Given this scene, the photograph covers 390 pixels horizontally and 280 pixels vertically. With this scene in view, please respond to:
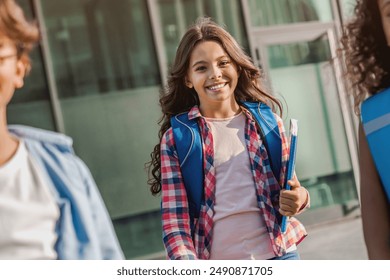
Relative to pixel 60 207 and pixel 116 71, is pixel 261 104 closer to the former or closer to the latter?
pixel 60 207

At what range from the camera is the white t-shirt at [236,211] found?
5.67ft

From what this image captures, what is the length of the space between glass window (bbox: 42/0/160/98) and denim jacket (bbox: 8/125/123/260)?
1.97 metres

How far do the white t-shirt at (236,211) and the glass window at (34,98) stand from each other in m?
1.33

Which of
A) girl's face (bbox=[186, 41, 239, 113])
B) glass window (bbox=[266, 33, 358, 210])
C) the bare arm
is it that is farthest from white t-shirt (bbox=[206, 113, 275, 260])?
glass window (bbox=[266, 33, 358, 210])

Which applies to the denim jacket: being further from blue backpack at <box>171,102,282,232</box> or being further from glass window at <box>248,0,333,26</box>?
glass window at <box>248,0,333,26</box>

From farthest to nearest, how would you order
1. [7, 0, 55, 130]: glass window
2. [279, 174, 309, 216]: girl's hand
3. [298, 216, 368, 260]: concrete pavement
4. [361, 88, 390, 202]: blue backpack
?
[298, 216, 368, 260]: concrete pavement < [7, 0, 55, 130]: glass window < [279, 174, 309, 216]: girl's hand < [361, 88, 390, 202]: blue backpack

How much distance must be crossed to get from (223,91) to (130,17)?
1.97 m

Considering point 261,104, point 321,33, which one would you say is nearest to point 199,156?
point 261,104

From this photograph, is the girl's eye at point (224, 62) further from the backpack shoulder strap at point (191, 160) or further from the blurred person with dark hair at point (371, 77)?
the blurred person with dark hair at point (371, 77)

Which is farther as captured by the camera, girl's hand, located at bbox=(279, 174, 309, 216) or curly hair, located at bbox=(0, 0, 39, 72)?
girl's hand, located at bbox=(279, 174, 309, 216)

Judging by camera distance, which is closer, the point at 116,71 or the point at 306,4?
the point at 306,4

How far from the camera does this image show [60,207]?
146cm

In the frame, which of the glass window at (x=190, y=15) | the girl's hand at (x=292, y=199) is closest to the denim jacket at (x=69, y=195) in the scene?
the girl's hand at (x=292, y=199)

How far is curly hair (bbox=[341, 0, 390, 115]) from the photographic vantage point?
1.43m
